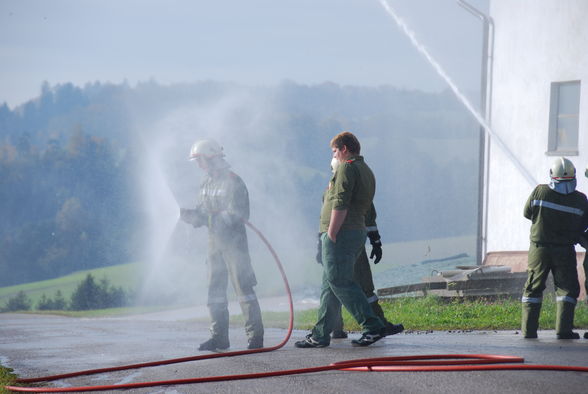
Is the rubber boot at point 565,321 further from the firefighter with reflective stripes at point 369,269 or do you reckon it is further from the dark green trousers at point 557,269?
the firefighter with reflective stripes at point 369,269

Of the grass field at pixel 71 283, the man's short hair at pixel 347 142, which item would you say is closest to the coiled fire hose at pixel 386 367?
the man's short hair at pixel 347 142

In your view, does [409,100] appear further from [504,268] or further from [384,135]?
[504,268]

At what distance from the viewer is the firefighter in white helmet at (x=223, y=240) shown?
7.39m

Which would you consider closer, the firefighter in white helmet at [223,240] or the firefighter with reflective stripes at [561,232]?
the firefighter in white helmet at [223,240]

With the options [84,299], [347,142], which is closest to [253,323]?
[347,142]

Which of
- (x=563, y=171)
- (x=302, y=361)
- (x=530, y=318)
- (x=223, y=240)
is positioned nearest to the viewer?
(x=302, y=361)

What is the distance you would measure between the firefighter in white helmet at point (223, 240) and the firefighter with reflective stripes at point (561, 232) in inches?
111

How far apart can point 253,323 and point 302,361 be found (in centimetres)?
108

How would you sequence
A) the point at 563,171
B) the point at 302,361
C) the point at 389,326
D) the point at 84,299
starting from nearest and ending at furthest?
the point at 302,361 < the point at 389,326 < the point at 563,171 < the point at 84,299

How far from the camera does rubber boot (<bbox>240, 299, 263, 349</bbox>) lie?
7.44 m

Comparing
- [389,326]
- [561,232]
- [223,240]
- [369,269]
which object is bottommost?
[389,326]

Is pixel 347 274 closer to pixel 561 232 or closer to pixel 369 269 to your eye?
pixel 369 269

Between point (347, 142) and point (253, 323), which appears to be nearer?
point (347, 142)

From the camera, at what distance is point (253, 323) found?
293 inches
